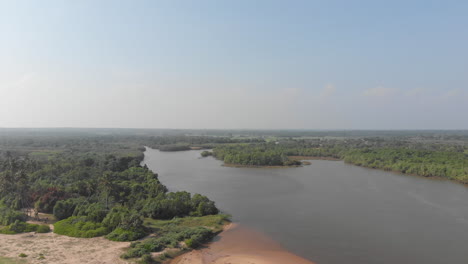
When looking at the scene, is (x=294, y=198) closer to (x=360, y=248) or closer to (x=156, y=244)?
(x=360, y=248)

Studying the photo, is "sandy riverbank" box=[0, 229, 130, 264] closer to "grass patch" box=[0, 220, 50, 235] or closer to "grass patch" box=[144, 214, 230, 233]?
"grass patch" box=[0, 220, 50, 235]

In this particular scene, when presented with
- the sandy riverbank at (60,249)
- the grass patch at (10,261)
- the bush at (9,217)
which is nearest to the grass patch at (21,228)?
the sandy riverbank at (60,249)

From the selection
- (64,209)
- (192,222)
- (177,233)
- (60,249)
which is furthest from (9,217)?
(192,222)

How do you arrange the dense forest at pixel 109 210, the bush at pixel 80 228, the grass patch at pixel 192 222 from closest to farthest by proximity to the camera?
the dense forest at pixel 109 210 → the bush at pixel 80 228 → the grass patch at pixel 192 222

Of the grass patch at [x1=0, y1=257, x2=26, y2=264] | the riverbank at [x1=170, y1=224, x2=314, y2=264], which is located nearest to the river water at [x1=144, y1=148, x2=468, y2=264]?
the riverbank at [x1=170, y1=224, x2=314, y2=264]

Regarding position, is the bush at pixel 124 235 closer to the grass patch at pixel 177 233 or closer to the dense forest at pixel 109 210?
the dense forest at pixel 109 210

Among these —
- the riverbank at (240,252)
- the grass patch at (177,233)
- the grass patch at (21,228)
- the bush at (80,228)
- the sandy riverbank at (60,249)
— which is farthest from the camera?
the grass patch at (21,228)

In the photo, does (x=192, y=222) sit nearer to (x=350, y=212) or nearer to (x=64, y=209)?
(x=64, y=209)
